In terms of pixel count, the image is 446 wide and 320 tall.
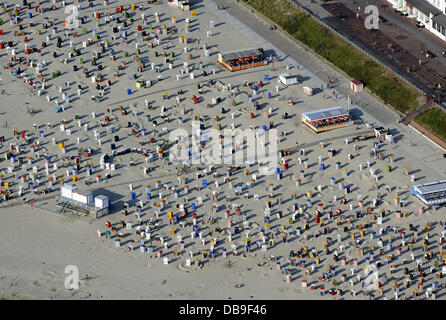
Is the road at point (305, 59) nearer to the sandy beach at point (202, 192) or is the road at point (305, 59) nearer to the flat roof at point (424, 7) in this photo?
the sandy beach at point (202, 192)

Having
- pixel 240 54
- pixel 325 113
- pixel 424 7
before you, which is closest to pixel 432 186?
pixel 325 113

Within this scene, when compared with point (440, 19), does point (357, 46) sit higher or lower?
lower

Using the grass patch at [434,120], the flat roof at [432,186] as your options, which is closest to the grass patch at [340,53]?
the grass patch at [434,120]

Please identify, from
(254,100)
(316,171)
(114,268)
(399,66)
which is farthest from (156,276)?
(399,66)

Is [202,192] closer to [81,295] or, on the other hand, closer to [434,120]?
[81,295]

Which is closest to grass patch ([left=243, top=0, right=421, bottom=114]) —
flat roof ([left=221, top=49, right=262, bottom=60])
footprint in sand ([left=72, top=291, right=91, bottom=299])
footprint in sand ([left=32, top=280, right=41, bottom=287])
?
flat roof ([left=221, top=49, right=262, bottom=60])

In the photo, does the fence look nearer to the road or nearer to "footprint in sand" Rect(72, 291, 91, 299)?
the road

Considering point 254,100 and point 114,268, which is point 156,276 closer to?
point 114,268

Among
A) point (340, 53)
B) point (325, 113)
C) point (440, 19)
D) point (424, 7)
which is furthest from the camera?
point (424, 7)
